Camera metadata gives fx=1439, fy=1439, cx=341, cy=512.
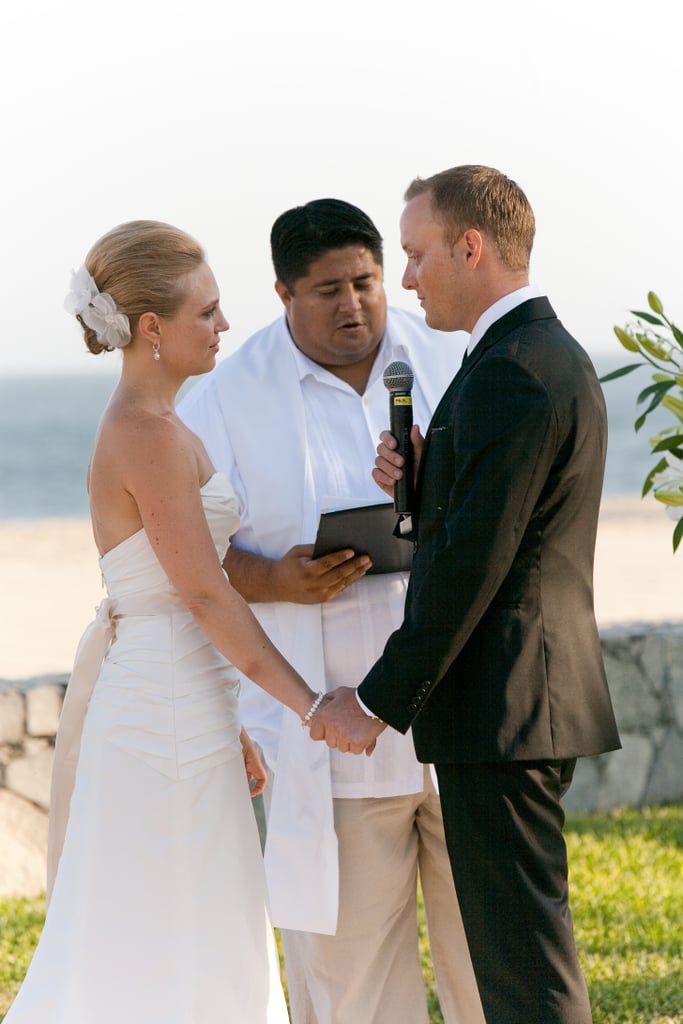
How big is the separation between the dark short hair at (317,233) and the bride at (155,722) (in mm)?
599

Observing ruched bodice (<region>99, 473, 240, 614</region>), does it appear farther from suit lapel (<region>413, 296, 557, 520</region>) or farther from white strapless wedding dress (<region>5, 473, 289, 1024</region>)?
suit lapel (<region>413, 296, 557, 520</region>)

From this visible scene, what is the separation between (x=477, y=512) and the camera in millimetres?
3111

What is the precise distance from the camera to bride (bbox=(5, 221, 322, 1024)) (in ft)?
10.9

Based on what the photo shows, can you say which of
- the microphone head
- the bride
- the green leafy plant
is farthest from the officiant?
the green leafy plant

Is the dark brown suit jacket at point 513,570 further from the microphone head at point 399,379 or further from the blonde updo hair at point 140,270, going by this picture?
Result: the blonde updo hair at point 140,270

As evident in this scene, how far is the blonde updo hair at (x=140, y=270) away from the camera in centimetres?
341

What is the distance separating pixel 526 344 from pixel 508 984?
141 centimetres

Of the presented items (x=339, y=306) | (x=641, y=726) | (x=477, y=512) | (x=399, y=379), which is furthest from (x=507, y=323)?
(x=641, y=726)

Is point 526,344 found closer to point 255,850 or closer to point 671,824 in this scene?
point 255,850

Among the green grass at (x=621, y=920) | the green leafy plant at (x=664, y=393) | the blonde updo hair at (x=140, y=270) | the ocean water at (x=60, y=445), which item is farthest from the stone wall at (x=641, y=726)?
the ocean water at (x=60, y=445)

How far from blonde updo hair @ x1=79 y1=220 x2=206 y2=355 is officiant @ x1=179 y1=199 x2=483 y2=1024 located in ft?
2.28

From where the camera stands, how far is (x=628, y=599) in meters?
20.2

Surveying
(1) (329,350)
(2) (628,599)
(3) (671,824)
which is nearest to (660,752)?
(3) (671,824)

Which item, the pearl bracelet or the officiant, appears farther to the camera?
the officiant
